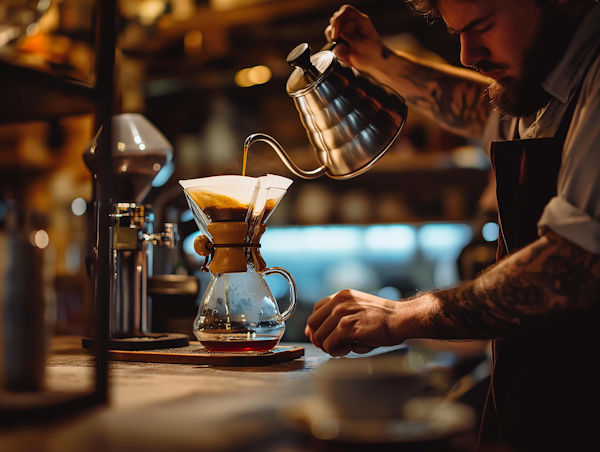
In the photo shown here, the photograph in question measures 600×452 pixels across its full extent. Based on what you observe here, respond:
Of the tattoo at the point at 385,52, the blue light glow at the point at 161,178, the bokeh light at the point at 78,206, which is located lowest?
the blue light glow at the point at 161,178

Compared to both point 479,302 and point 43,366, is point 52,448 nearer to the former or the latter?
point 43,366

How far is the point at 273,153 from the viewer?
2936mm

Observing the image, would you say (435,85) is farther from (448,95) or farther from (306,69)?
(306,69)

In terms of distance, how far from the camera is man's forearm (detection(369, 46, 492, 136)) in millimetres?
1627

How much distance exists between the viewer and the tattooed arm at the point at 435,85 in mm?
1604

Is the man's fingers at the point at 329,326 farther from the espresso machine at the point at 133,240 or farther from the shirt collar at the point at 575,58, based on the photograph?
the shirt collar at the point at 575,58

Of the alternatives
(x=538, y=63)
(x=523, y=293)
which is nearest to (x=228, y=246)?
(x=523, y=293)

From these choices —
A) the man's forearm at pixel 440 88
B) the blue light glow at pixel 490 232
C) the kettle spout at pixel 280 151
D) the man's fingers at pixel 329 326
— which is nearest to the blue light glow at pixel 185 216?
the kettle spout at pixel 280 151

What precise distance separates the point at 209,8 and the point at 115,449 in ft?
9.72

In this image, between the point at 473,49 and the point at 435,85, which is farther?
the point at 435,85

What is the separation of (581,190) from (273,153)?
7.09 feet

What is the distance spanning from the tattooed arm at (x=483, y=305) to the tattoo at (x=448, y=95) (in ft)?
2.50

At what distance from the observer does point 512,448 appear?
3.46 ft

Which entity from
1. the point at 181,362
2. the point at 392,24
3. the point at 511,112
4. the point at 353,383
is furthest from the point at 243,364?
the point at 392,24
